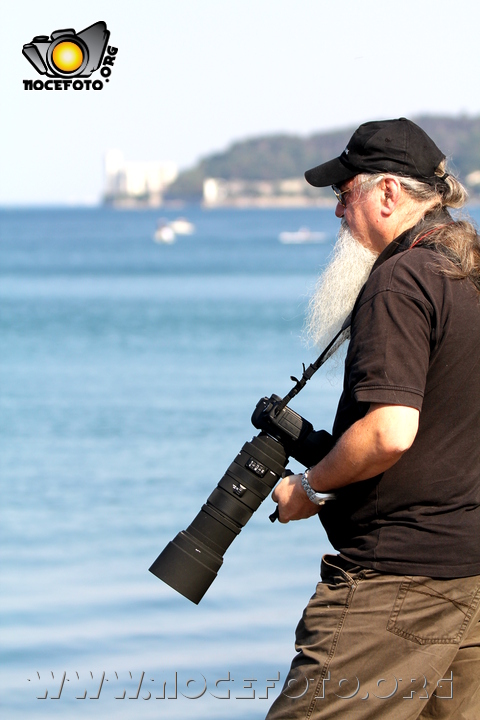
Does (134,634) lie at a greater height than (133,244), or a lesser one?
lesser

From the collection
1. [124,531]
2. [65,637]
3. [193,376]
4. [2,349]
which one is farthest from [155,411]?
[2,349]

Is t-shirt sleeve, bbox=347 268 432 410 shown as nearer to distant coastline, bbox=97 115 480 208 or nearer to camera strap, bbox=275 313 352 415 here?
camera strap, bbox=275 313 352 415

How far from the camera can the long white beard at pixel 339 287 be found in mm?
2688

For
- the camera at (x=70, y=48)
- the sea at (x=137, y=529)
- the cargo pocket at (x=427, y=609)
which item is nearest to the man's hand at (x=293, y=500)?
the cargo pocket at (x=427, y=609)

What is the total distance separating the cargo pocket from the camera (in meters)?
2.42

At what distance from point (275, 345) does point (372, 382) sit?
1814 cm

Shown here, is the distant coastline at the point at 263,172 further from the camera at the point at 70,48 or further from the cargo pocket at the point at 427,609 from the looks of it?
the cargo pocket at the point at 427,609

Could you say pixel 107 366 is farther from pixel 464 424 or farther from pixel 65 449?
pixel 464 424

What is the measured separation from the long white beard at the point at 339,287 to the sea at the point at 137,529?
0.53ft

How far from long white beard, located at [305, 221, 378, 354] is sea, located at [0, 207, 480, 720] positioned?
16cm

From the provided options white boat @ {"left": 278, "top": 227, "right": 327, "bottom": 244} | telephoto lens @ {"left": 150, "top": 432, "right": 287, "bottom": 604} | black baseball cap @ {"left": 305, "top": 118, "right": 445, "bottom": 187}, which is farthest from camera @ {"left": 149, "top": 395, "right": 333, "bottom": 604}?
white boat @ {"left": 278, "top": 227, "right": 327, "bottom": 244}

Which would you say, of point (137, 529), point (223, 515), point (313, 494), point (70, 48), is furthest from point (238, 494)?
point (70, 48)

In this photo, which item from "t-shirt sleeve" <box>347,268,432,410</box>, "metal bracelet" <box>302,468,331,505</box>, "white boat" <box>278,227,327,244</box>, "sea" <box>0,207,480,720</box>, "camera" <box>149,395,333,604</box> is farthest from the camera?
"white boat" <box>278,227,327,244</box>

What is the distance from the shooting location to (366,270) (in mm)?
2686
